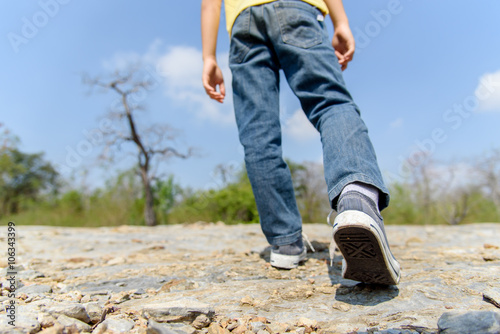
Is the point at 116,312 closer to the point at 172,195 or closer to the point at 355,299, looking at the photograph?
the point at 355,299

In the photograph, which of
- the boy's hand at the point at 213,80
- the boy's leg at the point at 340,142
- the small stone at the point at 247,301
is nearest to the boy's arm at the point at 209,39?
the boy's hand at the point at 213,80

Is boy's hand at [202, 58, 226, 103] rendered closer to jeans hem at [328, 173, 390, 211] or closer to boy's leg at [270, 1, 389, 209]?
boy's leg at [270, 1, 389, 209]

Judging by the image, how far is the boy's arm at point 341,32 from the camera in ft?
4.40

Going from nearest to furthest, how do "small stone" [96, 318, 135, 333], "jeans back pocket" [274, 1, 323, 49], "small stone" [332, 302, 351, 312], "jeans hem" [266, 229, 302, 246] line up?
"small stone" [96, 318, 135, 333] → "small stone" [332, 302, 351, 312] → "jeans back pocket" [274, 1, 323, 49] → "jeans hem" [266, 229, 302, 246]

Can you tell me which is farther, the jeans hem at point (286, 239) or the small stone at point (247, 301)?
the jeans hem at point (286, 239)

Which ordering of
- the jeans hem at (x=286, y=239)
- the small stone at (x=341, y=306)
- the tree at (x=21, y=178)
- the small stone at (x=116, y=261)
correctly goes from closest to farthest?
1. the small stone at (x=341, y=306)
2. the jeans hem at (x=286, y=239)
3. the small stone at (x=116, y=261)
4. the tree at (x=21, y=178)

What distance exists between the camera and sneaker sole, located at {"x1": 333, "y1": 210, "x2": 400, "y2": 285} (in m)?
0.78

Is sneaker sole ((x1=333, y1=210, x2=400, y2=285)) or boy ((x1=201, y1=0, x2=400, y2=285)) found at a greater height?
boy ((x1=201, y1=0, x2=400, y2=285))

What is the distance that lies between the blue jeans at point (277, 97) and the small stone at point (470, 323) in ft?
1.12

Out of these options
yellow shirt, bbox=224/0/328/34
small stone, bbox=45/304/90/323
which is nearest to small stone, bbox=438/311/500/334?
small stone, bbox=45/304/90/323

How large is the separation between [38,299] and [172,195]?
29.5 feet

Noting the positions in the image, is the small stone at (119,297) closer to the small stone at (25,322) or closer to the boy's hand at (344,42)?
the small stone at (25,322)

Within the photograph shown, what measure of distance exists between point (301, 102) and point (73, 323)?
0.95 metres

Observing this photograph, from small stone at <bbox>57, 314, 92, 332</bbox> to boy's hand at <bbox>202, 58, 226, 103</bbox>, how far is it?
1.08m
